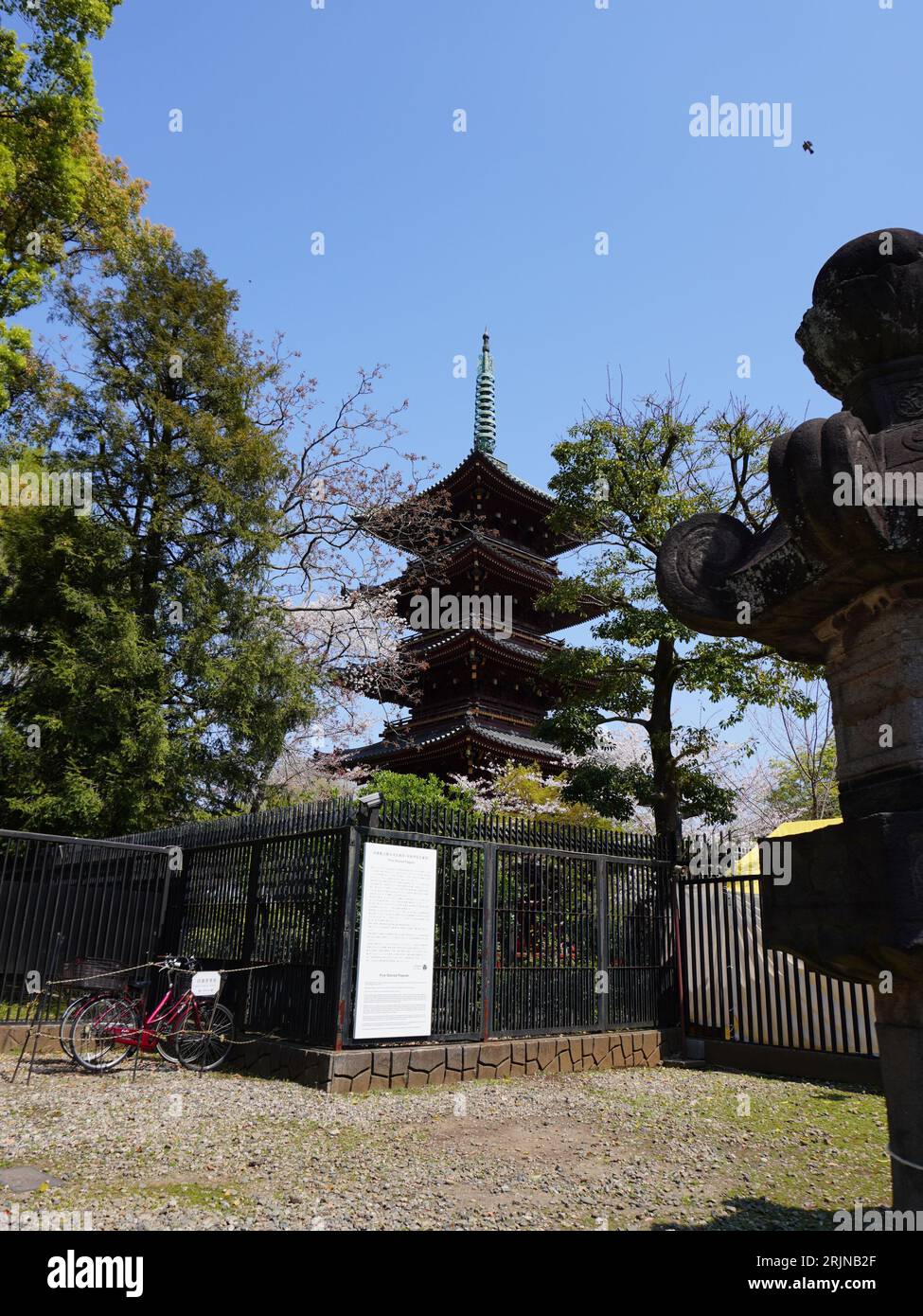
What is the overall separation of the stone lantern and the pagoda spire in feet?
113

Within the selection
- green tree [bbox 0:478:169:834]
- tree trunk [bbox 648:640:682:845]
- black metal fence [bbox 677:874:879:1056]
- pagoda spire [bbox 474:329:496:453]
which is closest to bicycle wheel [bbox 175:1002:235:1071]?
black metal fence [bbox 677:874:879:1056]

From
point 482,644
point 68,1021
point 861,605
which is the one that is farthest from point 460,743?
point 861,605

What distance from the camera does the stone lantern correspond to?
3.62 metres

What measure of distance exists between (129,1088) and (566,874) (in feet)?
18.2

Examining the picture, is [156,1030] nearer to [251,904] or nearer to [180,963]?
[180,963]

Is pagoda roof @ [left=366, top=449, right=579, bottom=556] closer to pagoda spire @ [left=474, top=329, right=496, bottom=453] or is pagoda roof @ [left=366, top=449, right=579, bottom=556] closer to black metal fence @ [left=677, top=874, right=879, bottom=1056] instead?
pagoda spire @ [left=474, top=329, right=496, bottom=453]

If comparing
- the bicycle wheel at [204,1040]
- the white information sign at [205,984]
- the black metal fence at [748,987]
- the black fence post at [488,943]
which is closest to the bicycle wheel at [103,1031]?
the bicycle wheel at [204,1040]

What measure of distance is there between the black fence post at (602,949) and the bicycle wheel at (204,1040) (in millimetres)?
4586

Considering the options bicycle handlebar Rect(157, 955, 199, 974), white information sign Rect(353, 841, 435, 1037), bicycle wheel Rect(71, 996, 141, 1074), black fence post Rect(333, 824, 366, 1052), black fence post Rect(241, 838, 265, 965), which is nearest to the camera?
black fence post Rect(333, 824, 366, 1052)

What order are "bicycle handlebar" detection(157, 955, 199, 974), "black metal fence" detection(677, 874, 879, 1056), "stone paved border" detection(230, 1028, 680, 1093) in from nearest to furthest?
1. "stone paved border" detection(230, 1028, 680, 1093)
2. "bicycle handlebar" detection(157, 955, 199, 974)
3. "black metal fence" detection(677, 874, 879, 1056)

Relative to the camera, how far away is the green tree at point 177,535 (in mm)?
16203

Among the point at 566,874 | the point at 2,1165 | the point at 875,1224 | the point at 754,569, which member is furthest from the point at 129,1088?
the point at 754,569

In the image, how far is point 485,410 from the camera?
39.7 metres
